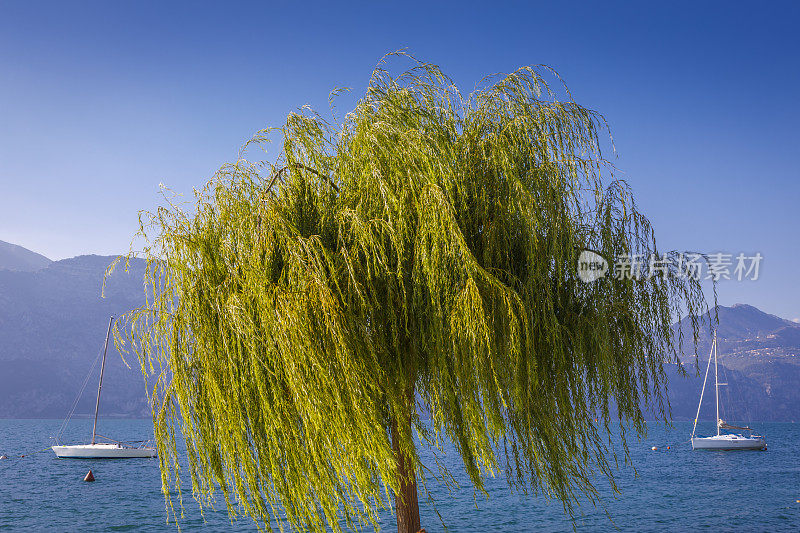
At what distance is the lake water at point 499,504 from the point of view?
76.4ft

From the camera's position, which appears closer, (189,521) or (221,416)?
(221,416)

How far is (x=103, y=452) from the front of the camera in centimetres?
5000

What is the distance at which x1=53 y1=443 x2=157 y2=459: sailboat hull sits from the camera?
1944 inches

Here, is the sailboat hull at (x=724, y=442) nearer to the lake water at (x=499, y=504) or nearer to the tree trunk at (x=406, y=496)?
the lake water at (x=499, y=504)

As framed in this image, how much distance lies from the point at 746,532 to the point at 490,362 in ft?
70.5

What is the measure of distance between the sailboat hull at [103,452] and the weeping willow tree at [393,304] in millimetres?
48384

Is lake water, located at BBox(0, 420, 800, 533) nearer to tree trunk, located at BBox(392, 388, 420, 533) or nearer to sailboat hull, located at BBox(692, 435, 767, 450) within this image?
sailboat hull, located at BBox(692, 435, 767, 450)

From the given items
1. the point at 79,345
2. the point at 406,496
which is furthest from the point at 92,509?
the point at 79,345

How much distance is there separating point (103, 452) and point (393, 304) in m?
52.0

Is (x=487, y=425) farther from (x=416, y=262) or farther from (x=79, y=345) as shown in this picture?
(x=79, y=345)

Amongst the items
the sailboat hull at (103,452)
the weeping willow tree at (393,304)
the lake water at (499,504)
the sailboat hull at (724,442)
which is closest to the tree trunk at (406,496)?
the weeping willow tree at (393,304)

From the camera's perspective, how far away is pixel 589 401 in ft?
25.1

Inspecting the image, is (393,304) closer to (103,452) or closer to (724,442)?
(103,452)

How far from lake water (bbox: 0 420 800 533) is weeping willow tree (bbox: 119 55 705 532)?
480 inches
